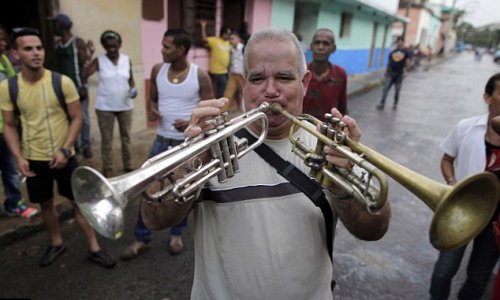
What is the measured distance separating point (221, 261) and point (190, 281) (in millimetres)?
1764

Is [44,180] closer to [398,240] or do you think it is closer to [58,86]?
[58,86]

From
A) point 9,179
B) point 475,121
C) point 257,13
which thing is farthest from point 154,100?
point 257,13

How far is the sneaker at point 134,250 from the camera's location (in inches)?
127

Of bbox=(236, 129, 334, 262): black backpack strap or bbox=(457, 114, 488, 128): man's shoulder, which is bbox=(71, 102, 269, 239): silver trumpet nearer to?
bbox=(236, 129, 334, 262): black backpack strap

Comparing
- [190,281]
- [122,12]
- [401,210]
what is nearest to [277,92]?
[190,281]

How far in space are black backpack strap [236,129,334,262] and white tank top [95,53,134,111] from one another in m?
3.60

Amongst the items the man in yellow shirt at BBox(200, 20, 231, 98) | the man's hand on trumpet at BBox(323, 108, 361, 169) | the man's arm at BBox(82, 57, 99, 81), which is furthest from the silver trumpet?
the man in yellow shirt at BBox(200, 20, 231, 98)

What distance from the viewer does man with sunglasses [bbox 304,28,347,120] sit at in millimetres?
3953

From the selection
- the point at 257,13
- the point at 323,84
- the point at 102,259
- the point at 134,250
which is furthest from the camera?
the point at 257,13

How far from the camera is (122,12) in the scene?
19.0 feet

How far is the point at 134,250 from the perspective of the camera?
326 cm

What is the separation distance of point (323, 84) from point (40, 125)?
9.21ft

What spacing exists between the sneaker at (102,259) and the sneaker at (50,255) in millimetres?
299

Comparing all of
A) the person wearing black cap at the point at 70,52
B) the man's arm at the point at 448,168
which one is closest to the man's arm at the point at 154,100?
the person wearing black cap at the point at 70,52
